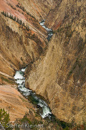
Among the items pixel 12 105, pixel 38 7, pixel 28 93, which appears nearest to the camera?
pixel 12 105

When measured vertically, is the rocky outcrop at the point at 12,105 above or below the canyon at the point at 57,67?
below

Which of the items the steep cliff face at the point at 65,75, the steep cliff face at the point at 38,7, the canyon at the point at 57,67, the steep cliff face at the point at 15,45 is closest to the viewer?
the steep cliff face at the point at 65,75

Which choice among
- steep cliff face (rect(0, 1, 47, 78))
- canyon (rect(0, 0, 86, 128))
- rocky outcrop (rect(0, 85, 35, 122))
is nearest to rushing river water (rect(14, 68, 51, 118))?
canyon (rect(0, 0, 86, 128))

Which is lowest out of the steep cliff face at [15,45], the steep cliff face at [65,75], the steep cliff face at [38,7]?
the steep cliff face at [65,75]

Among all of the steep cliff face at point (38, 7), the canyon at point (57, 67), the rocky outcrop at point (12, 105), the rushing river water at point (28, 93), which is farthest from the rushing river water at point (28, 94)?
the steep cliff face at point (38, 7)

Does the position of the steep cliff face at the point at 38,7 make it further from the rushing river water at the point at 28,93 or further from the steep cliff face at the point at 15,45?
the rushing river water at the point at 28,93

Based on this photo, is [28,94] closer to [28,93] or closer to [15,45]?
[28,93]

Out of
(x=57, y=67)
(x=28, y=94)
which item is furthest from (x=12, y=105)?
(x=57, y=67)

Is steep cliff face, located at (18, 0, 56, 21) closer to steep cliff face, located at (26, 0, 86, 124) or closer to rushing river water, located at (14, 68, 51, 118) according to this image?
rushing river water, located at (14, 68, 51, 118)
